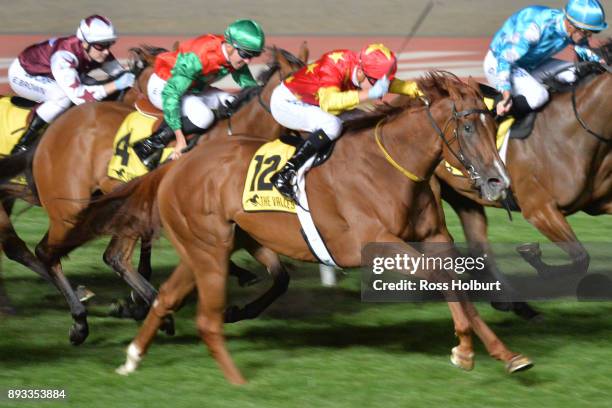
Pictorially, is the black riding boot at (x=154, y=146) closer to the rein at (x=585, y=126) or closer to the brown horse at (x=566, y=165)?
the brown horse at (x=566, y=165)

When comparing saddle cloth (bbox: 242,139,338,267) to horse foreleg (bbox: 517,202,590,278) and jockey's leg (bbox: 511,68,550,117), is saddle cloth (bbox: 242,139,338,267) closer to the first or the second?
horse foreleg (bbox: 517,202,590,278)

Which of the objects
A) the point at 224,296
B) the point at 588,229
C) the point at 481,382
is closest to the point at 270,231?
the point at 224,296

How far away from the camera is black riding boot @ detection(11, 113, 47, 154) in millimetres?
7598

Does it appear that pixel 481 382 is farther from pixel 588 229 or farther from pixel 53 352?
pixel 588 229

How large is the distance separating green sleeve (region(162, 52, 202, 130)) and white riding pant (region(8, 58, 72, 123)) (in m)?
1.27

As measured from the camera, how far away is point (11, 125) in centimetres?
770

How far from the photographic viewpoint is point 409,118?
5641 mm

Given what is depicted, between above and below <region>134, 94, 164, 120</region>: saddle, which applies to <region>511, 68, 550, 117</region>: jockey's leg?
above

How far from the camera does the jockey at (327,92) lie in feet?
18.5

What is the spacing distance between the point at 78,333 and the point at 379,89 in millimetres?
2291

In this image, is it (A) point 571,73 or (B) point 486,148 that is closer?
(B) point 486,148

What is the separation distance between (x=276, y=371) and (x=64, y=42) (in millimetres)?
3090

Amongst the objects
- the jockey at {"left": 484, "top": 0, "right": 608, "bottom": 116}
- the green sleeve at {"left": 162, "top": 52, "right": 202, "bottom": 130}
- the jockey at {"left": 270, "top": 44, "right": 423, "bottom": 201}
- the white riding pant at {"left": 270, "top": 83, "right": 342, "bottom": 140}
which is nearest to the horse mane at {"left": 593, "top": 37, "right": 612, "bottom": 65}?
the jockey at {"left": 484, "top": 0, "right": 608, "bottom": 116}

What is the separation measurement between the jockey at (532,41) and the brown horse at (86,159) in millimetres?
1359
